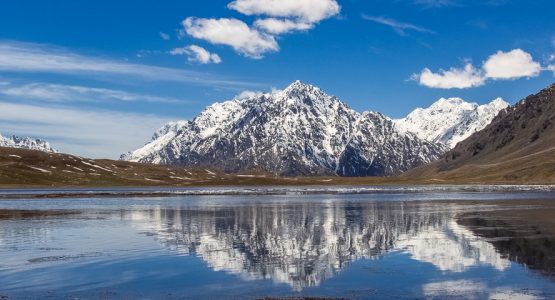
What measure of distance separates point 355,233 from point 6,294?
33.9m

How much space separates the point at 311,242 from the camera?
168ft

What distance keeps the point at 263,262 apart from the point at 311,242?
11508mm

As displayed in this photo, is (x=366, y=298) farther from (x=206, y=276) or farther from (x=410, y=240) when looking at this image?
(x=410, y=240)

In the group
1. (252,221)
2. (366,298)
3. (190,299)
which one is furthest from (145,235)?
(366,298)

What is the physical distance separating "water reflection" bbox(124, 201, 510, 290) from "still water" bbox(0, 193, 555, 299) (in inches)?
3.5

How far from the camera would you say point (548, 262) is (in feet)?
126

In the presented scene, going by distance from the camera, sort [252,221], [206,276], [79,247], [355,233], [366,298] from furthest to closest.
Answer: [252,221]
[355,233]
[79,247]
[206,276]
[366,298]

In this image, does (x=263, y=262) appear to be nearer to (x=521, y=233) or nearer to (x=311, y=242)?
(x=311, y=242)

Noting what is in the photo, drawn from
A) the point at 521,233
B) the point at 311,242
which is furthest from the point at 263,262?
the point at 521,233

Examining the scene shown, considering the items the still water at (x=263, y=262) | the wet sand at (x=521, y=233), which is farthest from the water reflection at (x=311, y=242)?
the wet sand at (x=521, y=233)

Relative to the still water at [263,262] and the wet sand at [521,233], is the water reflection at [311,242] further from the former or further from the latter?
the wet sand at [521,233]

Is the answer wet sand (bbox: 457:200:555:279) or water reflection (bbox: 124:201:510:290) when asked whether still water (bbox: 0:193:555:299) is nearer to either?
water reflection (bbox: 124:201:510:290)

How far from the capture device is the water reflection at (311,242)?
38.4 meters

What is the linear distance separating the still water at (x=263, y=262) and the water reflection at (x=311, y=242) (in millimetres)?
89
